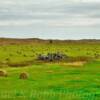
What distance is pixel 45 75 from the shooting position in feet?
143

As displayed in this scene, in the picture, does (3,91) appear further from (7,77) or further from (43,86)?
(7,77)

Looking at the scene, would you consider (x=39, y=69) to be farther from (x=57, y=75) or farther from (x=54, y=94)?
(x=54, y=94)

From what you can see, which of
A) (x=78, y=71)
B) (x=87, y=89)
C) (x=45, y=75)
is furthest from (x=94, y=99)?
(x=78, y=71)

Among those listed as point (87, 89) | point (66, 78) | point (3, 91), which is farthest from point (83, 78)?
point (3, 91)

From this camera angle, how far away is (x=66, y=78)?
40.9 meters

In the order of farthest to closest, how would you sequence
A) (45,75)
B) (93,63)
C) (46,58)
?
1. (46,58)
2. (93,63)
3. (45,75)

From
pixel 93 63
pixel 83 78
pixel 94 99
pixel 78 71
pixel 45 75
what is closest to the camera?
pixel 94 99

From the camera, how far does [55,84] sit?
120 ft

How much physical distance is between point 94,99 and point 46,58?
3729 cm

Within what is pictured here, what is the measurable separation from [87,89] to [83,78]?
7262 mm

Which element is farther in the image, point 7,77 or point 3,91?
point 7,77

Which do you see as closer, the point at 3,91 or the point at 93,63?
the point at 3,91

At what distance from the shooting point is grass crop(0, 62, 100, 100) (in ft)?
95.7

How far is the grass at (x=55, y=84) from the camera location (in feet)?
95.7
